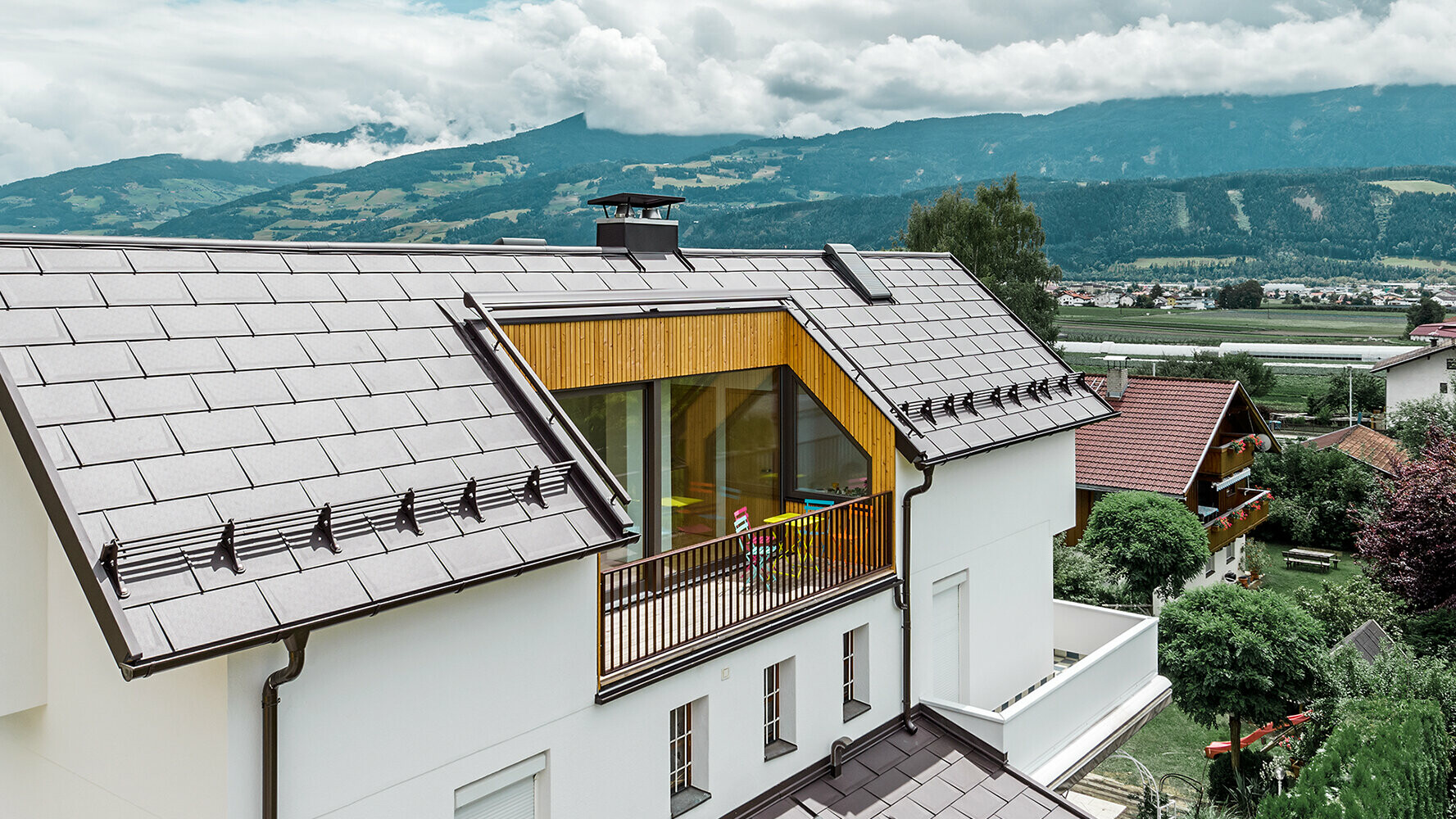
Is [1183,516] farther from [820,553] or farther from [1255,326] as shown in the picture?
[1255,326]

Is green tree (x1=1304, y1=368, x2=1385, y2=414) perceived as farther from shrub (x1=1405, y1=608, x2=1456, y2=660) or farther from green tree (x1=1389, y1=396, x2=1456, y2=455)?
shrub (x1=1405, y1=608, x2=1456, y2=660)

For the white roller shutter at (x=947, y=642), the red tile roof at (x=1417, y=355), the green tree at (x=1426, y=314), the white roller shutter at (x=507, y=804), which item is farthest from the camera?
the green tree at (x=1426, y=314)

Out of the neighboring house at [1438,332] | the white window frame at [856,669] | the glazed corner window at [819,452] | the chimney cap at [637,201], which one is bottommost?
the white window frame at [856,669]

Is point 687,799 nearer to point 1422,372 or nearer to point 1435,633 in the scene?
point 1435,633

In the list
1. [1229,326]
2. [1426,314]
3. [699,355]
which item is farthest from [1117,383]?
[1229,326]

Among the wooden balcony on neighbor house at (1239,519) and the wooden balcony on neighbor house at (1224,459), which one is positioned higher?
the wooden balcony on neighbor house at (1224,459)

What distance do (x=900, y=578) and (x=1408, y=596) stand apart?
1753 cm

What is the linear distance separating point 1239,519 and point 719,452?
32.4 metres

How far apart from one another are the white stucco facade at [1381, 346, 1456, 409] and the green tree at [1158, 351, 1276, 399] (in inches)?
436

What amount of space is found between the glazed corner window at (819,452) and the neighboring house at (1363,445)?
45.0 meters

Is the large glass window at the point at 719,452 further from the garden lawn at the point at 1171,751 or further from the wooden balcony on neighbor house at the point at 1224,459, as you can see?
the wooden balcony on neighbor house at the point at 1224,459

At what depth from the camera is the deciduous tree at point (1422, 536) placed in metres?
23.2

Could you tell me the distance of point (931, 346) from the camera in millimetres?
15305

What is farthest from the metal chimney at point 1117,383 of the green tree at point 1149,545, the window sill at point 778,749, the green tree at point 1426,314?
the green tree at point 1426,314
